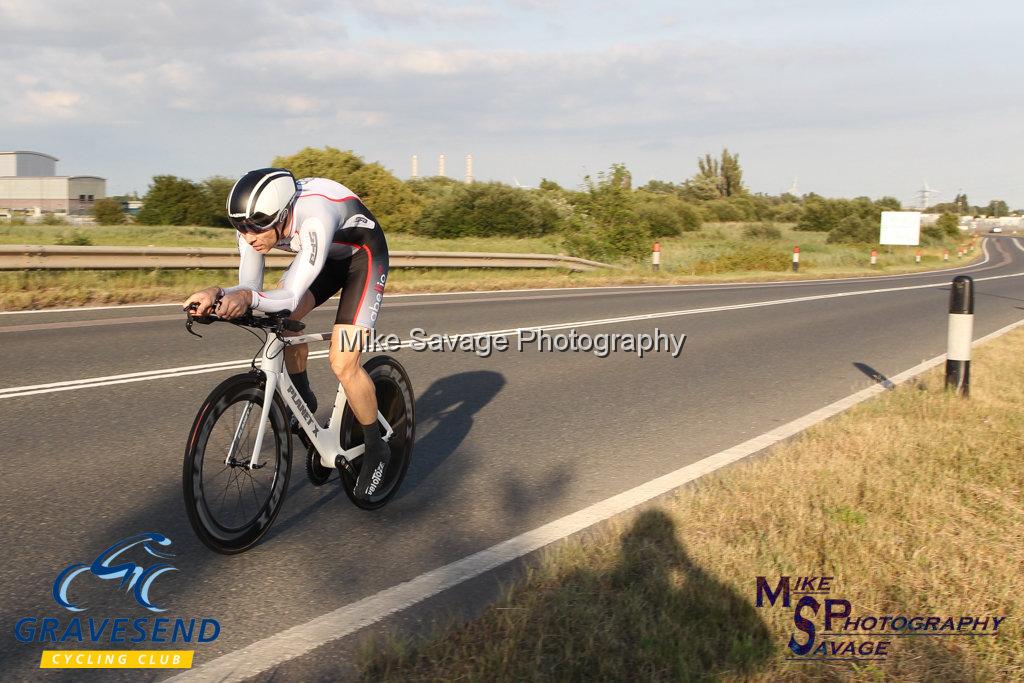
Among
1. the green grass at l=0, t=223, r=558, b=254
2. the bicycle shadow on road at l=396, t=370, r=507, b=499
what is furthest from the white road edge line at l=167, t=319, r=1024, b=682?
the green grass at l=0, t=223, r=558, b=254

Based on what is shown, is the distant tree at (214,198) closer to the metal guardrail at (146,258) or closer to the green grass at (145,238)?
the green grass at (145,238)

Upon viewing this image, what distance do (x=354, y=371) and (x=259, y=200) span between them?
0.95m

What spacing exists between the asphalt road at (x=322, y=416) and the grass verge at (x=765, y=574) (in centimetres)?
56

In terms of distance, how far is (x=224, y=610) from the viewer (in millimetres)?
3271

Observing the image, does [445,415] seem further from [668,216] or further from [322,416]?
[668,216]

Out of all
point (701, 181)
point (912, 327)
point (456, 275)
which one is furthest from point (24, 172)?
point (912, 327)

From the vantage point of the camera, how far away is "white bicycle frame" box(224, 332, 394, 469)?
380 cm

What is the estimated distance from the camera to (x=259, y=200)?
12.0 feet

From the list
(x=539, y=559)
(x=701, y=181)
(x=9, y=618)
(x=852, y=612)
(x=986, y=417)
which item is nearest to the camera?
(x=9, y=618)

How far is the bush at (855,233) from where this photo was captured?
92.8 meters

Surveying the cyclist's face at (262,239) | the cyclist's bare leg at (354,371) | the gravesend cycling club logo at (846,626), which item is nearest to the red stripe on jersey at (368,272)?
the cyclist's bare leg at (354,371)

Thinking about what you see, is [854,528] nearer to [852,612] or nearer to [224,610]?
[852,612]

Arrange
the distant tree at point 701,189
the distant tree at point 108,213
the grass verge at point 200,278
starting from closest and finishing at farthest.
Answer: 1. the grass verge at point 200,278
2. the distant tree at point 108,213
3. the distant tree at point 701,189

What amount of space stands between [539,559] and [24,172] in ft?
425
